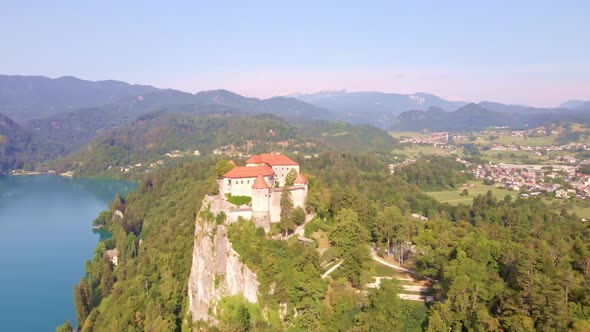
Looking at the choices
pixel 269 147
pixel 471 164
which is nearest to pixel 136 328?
pixel 471 164

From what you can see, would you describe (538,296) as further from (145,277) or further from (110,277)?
(110,277)

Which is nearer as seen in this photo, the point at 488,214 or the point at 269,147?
the point at 488,214

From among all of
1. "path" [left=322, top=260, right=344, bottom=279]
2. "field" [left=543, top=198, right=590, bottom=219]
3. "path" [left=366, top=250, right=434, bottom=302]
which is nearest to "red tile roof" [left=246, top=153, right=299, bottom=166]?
"path" [left=322, top=260, right=344, bottom=279]

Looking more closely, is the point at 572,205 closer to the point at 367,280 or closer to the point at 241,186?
the point at 367,280

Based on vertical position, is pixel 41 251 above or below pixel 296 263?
below

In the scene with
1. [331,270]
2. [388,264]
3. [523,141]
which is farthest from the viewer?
[523,141]

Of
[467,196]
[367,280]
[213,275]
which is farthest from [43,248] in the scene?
[467,196]

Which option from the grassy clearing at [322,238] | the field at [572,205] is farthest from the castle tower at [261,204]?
the field at [572,205]

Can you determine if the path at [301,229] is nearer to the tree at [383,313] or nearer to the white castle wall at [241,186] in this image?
the white castle wall at [241,186]
